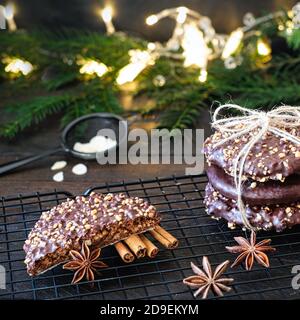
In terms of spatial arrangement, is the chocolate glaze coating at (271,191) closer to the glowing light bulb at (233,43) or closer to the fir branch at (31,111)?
the fir branch at (31,111)

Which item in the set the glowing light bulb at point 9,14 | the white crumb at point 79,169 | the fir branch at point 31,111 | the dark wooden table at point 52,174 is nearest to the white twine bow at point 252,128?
the dark wooden table at point 52,174

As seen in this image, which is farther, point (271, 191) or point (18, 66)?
point (18, 66)

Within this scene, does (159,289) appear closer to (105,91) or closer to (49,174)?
(49,174)

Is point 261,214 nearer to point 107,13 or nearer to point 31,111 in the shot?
point 31,111

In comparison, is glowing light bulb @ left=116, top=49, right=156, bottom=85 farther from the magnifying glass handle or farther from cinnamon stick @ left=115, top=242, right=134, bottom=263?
cinnamon stick @ left=115, top=242, right=134, bottom=263

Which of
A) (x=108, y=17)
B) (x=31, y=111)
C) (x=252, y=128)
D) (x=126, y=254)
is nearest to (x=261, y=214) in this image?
(x=252, y=128)

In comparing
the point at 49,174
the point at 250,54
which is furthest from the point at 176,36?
the point at 49,174

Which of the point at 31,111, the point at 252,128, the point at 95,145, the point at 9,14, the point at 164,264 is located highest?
the point at 9,14
